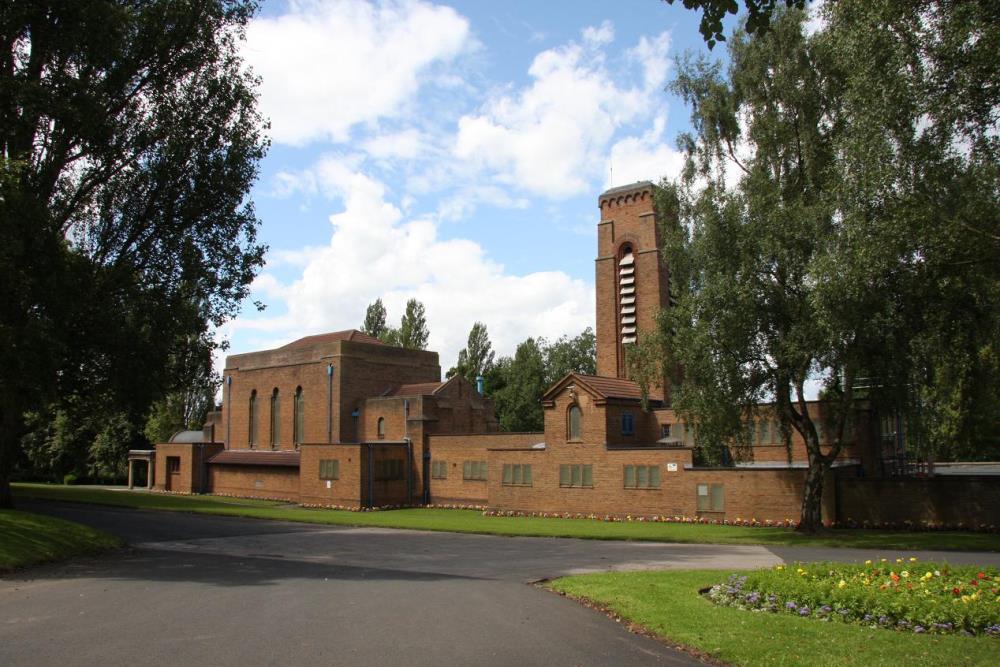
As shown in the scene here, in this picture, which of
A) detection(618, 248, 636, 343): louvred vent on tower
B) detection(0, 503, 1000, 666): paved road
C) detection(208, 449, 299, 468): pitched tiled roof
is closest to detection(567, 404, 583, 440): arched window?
Result: detection(618, 248, 636, 343): louvred vent on tower

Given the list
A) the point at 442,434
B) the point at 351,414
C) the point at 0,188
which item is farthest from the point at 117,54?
the point at 351,414

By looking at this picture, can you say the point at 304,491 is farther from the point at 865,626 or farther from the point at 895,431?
the point at 865,626

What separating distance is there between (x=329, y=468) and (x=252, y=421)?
17.2 metres

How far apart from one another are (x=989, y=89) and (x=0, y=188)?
68.6ft

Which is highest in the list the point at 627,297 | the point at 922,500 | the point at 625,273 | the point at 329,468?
the point at 625,273

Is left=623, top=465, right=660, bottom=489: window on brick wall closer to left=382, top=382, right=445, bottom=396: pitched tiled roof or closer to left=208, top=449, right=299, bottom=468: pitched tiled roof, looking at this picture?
left=382, top=382, right=445, bottom=396: pitched tiled roof

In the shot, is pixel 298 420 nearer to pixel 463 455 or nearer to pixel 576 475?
pixel 463 455

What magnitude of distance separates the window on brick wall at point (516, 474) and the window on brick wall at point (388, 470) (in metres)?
8.64

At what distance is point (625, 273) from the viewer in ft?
148

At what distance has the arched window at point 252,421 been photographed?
5812 centimetres

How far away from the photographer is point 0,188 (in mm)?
16938

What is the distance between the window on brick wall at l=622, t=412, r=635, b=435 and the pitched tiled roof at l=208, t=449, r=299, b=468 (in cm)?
2265

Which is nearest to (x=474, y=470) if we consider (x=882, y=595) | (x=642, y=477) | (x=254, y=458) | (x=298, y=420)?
(x=642, y=477)

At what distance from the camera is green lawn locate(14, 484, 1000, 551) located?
74.3 feet
